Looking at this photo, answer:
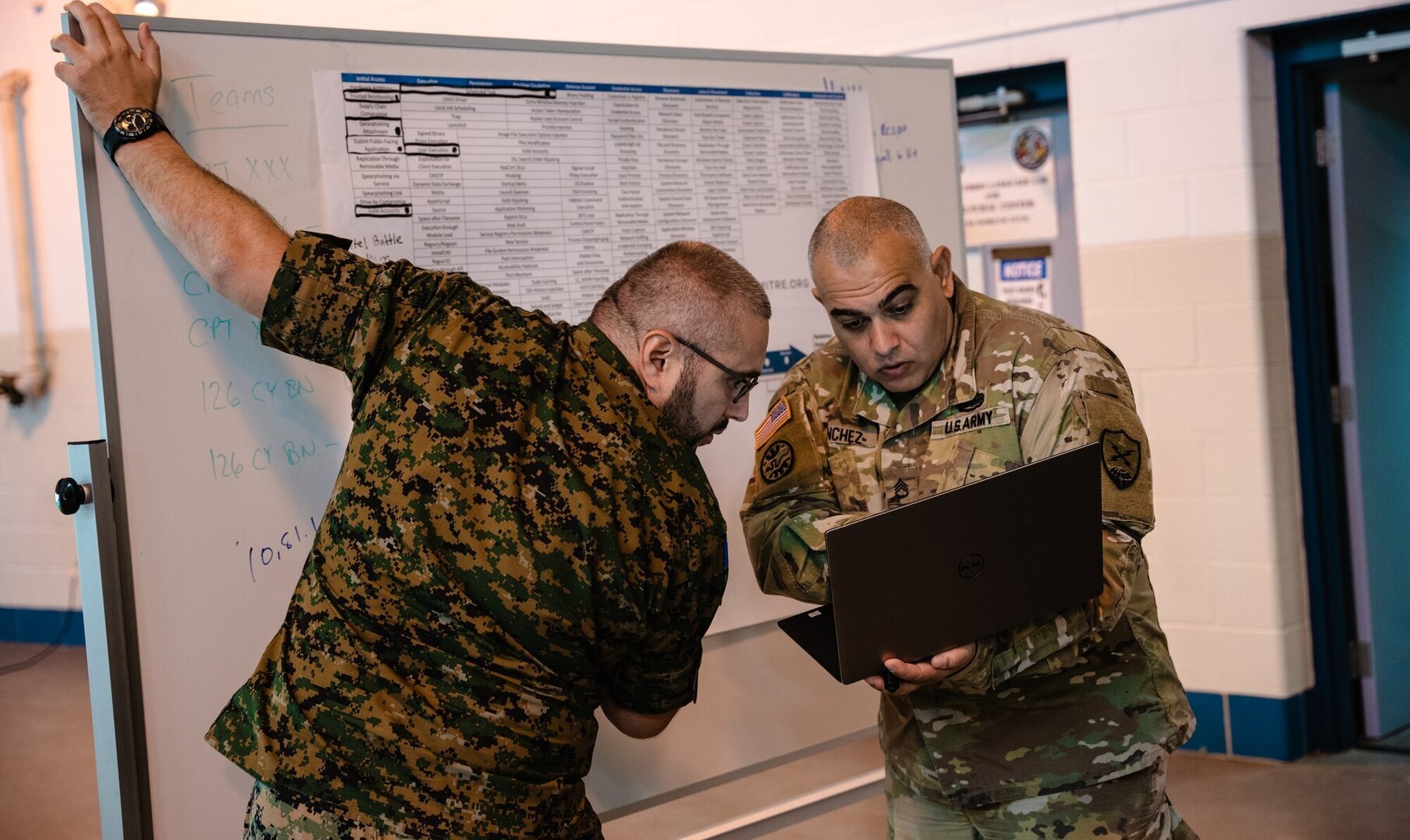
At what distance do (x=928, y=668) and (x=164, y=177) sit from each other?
1152 mm

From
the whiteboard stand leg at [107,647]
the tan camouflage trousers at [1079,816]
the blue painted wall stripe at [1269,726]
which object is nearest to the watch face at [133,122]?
the whiteboard stand leg at [107,647]

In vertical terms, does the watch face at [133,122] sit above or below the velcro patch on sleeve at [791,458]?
above

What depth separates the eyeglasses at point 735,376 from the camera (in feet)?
4.62

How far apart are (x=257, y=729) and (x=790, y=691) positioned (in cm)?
112

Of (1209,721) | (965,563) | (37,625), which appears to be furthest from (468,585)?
(1209,721)

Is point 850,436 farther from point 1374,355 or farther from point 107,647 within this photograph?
point 1374,355

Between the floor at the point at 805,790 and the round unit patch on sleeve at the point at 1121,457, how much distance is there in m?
1.85

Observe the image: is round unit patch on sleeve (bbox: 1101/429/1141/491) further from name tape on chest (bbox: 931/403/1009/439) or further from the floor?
the floor

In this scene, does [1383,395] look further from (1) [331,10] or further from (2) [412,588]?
(1) [331,10]

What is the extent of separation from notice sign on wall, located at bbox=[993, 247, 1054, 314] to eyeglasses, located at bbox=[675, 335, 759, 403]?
251 cm

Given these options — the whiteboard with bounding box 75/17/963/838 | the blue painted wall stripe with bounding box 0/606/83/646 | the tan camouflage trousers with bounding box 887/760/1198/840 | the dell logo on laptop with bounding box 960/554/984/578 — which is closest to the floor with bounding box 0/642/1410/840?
the blue painted wall stripe with bounding box 0/606/83/646

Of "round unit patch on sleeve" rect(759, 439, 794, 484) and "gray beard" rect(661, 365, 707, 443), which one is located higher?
"gray beard" rect(661, 365, 707, 443)

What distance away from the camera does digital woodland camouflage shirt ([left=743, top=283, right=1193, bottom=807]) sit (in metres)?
1.54

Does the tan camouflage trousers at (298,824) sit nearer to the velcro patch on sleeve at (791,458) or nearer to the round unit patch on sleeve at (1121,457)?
the velcro patch on sleeve at (791,458)
